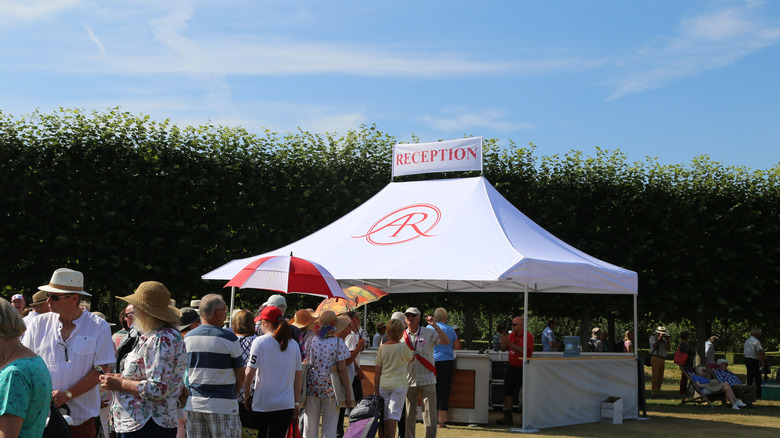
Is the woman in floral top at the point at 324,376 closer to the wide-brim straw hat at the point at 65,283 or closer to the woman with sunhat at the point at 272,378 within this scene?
the woman with sunhat at the point at 272,378

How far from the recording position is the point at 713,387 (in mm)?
16875

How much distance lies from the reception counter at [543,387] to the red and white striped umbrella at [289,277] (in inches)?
132

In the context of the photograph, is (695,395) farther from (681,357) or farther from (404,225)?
(404,225)

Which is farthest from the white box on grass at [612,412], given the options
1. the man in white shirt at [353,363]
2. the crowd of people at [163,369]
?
the crowd of people at [163,369]

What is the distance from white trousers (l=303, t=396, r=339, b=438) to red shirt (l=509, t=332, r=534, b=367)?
4.67m

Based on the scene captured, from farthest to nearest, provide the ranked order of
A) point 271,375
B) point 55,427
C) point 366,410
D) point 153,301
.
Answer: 1. point 366,410
2. point 271,375
3. point 153,301
4. point 55,427

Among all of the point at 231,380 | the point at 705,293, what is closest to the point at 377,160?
the point at 705,293

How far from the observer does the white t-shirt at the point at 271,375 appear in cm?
678

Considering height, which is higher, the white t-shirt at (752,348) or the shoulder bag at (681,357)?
the white t-shirt at (752,348)

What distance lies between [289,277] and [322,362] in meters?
1.90

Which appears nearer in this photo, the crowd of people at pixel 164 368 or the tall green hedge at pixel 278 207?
the crowd of people at pixel 164 368

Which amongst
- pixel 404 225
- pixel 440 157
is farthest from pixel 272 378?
pixel 440 157

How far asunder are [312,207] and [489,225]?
6915 millimetres

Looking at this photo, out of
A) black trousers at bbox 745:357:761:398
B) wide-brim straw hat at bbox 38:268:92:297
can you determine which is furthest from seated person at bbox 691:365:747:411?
wide-brim straw hat at bbox 38:268:92:297
